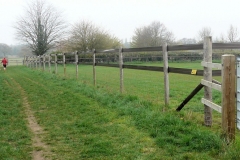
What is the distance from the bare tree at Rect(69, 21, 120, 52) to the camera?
4578cm

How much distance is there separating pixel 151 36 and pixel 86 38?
494 inches

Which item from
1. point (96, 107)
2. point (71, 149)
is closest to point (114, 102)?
point (96, 107)

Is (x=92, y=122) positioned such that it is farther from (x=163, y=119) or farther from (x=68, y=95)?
(x=68, y=95)

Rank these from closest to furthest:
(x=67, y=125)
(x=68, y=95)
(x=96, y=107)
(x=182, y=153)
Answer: (x=182, y=153) < (x=67, y=125) < (x=96, y=107) < (x=68, y=95)

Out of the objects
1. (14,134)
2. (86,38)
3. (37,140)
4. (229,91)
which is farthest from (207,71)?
(86,38)

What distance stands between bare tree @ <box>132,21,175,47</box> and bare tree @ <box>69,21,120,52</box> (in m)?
6.81

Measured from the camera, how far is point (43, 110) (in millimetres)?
7586

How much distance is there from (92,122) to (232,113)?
10.0 feet

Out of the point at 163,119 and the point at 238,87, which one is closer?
the point at 238,87

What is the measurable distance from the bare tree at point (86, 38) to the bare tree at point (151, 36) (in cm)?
681

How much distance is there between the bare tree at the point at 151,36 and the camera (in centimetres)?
4947

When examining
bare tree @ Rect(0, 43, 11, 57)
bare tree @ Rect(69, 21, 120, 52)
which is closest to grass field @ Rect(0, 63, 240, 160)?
bare tree @ Rect(69, 21, 120, 52)

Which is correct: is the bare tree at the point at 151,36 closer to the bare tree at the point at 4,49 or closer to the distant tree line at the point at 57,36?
the distant tree line at the point at 57,36

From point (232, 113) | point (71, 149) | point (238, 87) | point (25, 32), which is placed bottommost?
point (71, 149)
